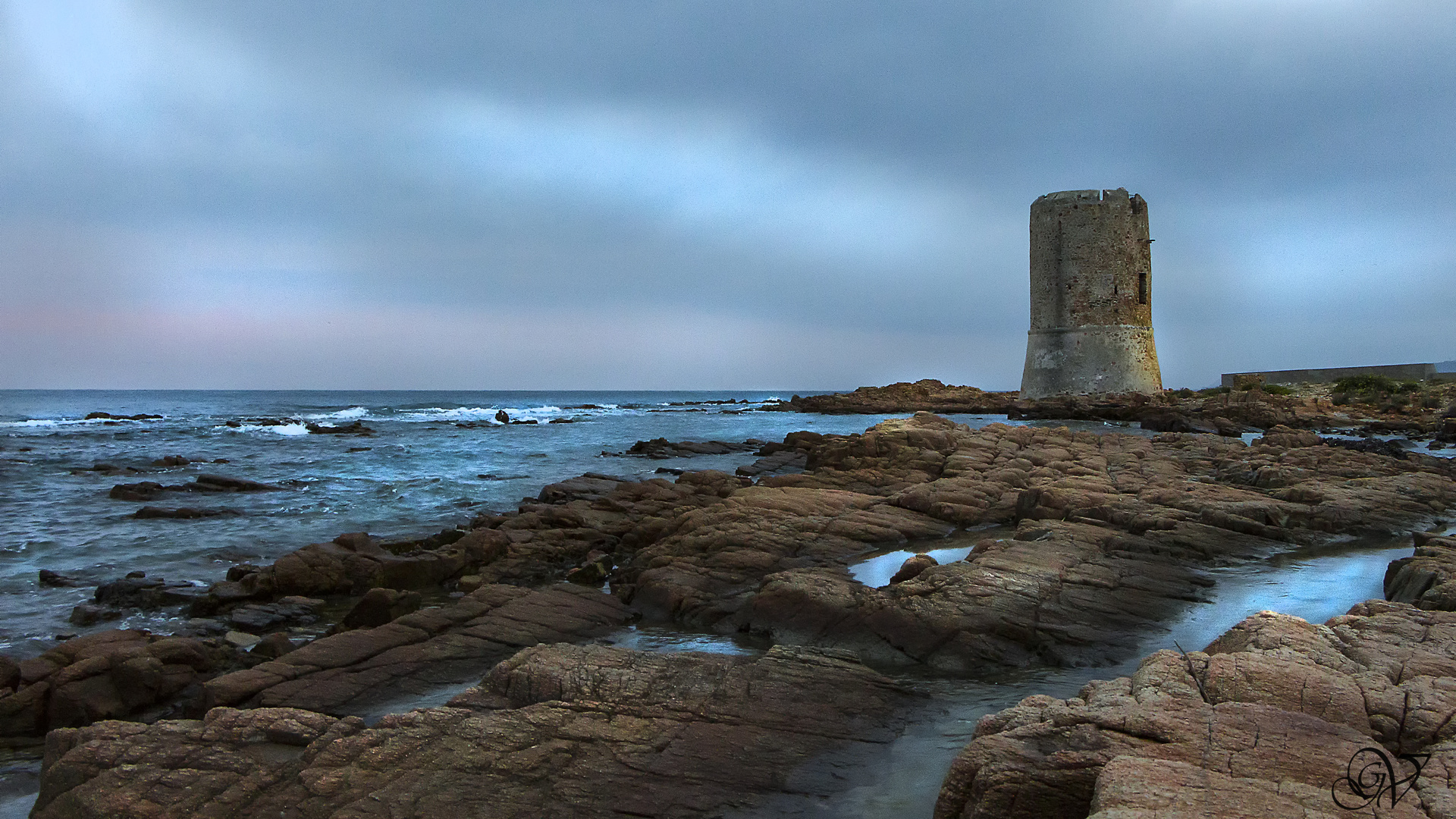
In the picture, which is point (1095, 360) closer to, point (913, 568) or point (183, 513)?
point (913, 568)

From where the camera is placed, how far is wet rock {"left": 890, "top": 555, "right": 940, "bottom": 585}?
27.0ft

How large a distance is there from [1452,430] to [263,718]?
2980 cm

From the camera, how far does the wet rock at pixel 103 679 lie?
6000 millimetres

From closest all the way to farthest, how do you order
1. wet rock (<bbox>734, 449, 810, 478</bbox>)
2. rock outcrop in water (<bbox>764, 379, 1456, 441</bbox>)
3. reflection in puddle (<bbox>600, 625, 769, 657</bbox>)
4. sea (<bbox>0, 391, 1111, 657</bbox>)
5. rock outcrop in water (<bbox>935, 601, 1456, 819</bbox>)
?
rock outcrop in water (<bbox>935, 601, 1456, 819</bbox>) < reflection in puddle (<bbox>600, 625, 769, 657</bbox>) < sea (<bbox>0, 391, 1111, 657</bbox>) < wet rock (<bbox>734, 449, 810, 478</bbox>) < rock outcrop in water (<bbox>764, 379, 1456, 441</bbox>)

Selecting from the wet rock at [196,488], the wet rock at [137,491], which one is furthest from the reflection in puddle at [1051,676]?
the wet rock at [137,491]

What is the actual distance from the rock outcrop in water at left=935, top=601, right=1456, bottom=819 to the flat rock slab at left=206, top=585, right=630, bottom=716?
4224 mm

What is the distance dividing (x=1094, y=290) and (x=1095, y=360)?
118 inches

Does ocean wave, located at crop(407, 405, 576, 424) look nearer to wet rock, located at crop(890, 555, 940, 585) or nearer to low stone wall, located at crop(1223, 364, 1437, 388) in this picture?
low stone wall, located at crop(1223, 364, 1437, 388)

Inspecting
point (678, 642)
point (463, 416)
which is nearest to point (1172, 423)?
point (678, 642)

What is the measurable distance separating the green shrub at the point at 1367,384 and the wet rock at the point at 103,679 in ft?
149

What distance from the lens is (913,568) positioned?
830 centimetres

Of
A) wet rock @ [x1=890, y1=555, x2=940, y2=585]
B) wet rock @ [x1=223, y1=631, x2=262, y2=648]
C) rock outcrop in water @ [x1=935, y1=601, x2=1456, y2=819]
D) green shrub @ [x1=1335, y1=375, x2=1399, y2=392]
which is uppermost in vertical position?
green shrub @ [x1=1335, y1=375, x2=1399, y2=392]

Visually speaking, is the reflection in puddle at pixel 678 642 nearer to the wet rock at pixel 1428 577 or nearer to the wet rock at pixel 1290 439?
the wet rock at pixel 1428 577

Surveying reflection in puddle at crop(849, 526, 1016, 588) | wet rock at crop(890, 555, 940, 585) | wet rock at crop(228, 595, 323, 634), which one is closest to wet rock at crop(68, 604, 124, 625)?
wet rock at crop(228, 595, 323, 634)
